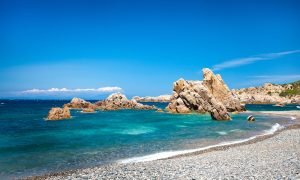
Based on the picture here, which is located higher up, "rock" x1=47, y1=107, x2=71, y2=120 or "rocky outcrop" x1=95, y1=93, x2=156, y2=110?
"rocky outcrop" x1=95, y1=93, x2=156, y2=110

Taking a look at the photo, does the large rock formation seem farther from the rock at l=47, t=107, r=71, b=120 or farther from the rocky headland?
the rock at l=47, t=107, r=71, b=120

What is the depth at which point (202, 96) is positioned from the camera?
4318 inches

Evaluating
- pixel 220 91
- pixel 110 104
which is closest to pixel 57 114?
pixel 220 91

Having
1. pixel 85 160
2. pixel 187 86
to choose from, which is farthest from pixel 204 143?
pixel 187 86

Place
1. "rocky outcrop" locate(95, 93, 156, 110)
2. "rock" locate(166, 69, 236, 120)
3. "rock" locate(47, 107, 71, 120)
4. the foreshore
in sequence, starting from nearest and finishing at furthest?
the foreshore < "rock" locate(47, 107, 71, 120) < "rock" locate(166, 69, 236, 120) < "rocky outcrop" locate(95, 93, 156, 110)

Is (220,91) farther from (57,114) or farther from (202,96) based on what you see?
(57,114)

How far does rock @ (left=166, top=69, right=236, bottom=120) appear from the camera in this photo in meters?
110

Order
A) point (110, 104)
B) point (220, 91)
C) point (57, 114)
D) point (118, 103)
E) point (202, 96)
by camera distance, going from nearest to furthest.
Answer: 1. point (57, 114)
2. point (202, 96)
3. point (220, 91)
4. point (110, 104)
5. point (118, 103)

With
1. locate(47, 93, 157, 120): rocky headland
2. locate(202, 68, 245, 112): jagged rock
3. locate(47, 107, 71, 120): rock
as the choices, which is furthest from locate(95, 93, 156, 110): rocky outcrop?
locate(47, 107, 71, 120): rock

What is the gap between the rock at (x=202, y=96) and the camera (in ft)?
360

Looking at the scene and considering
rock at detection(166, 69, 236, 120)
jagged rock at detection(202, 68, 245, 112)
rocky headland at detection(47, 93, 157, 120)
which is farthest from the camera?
rocky headland at detection(47, 93, 157, 120)

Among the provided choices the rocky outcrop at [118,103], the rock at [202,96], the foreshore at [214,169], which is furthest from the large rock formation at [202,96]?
the foreshore at [214,169]

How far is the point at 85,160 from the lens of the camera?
102ft

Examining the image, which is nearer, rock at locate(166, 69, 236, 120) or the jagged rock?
rock at locate(166, 69, 236, 120)
